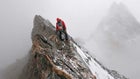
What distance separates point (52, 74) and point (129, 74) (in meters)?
102

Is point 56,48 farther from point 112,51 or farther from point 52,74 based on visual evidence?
point 112,51

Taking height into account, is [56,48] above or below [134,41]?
below

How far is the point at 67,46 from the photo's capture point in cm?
3356

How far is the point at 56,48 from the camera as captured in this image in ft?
105

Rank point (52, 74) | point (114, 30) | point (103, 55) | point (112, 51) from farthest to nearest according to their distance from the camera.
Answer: point (114, 30) < point (112, 51) < point (103, 55) < point (52, 74)

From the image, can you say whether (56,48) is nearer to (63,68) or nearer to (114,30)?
(63,68)

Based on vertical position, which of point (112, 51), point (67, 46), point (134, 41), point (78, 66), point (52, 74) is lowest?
point (52, 74)

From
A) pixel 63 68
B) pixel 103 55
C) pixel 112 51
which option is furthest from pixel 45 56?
pixel 112 51

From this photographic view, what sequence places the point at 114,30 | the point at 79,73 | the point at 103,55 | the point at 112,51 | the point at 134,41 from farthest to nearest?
the point at 114,30
the point at 134,41
the point at 112,51
the point at 103,55
the point at 79,73

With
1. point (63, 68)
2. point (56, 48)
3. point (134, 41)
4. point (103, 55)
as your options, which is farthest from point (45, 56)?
point (134, 41)

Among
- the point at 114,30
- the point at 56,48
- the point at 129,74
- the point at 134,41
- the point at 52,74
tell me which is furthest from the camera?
the point at 114,30

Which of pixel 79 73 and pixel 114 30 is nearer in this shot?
pixel 79 73

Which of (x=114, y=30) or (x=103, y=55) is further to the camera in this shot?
(x=114, y=30)

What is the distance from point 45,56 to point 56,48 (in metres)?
3.94
